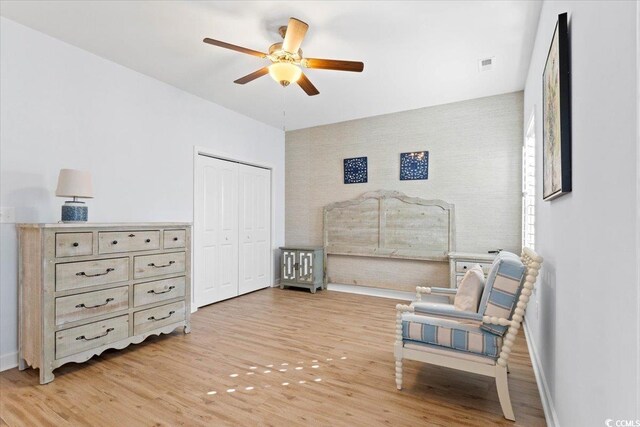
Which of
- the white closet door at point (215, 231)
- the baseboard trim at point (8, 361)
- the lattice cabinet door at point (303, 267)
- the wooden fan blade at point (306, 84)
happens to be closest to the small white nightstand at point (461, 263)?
the lattice cabinet door at point (303, 267)

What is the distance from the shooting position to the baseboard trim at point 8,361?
2.53 m

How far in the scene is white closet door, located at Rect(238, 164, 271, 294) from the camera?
16.4 ft

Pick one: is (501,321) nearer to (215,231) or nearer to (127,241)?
(127,241)

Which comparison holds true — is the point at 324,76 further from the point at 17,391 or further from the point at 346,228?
the point at 17,391

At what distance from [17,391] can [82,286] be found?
74 centimetres

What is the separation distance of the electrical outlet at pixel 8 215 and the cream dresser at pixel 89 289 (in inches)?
5.8

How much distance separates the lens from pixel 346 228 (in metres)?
5.20

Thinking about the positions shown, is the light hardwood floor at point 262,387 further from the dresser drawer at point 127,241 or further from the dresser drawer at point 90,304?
the dresser drawer at point 127,241

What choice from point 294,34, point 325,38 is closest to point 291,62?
point 294,34

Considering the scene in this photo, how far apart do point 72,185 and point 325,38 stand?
2358mm

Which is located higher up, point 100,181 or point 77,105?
point 77,105

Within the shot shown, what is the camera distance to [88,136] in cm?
311

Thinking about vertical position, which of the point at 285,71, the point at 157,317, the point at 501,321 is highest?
the point at 285,71

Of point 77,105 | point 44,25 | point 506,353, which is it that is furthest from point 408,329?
point 44,25
